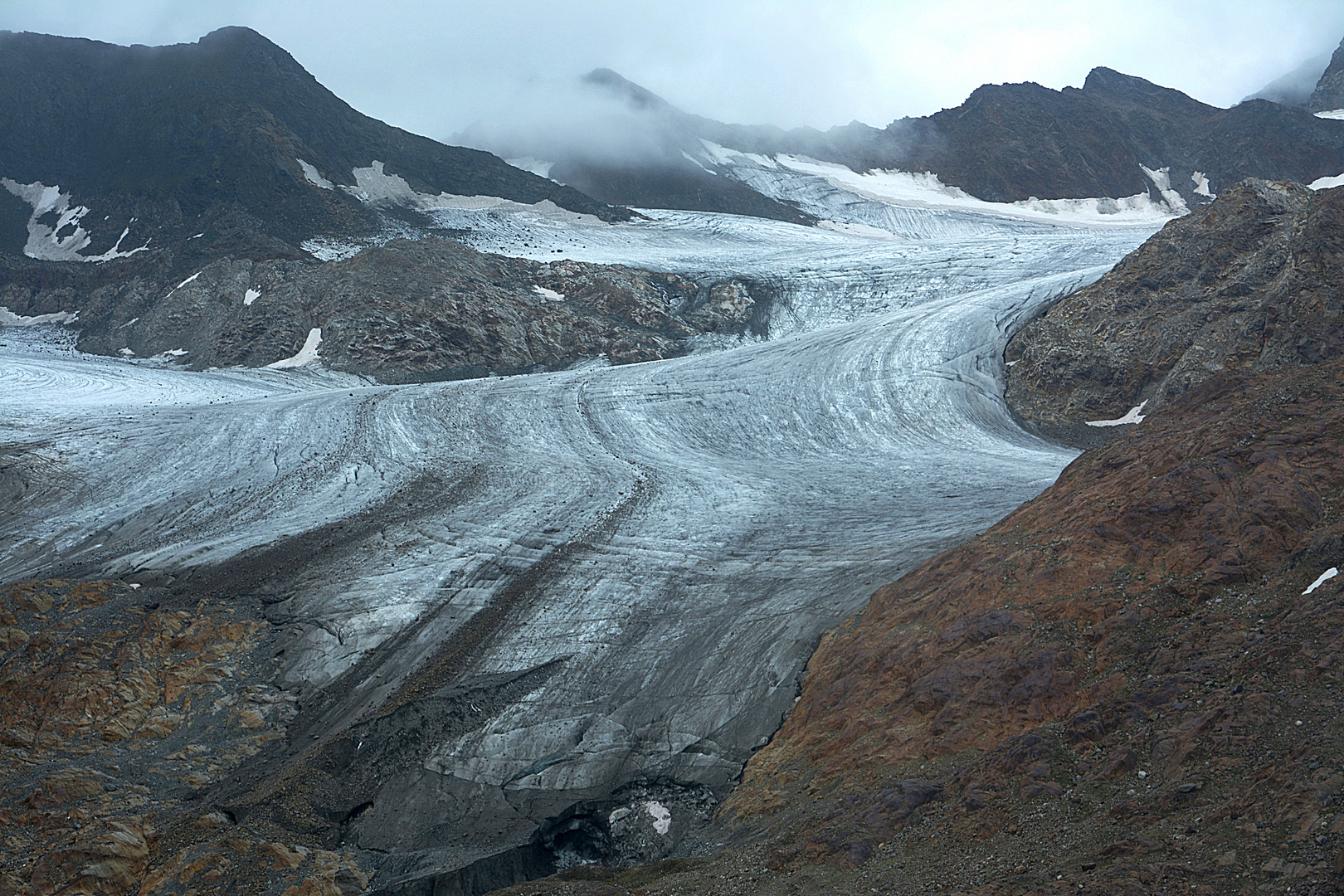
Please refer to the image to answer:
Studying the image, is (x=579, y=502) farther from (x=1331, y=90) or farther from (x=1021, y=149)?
(x=1331, y=90)

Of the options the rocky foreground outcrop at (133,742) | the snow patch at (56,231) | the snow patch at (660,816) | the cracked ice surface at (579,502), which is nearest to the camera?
the rocky foreground outcrop at (133,742)

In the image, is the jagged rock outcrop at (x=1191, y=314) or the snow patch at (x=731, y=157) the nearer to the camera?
the jagged rock outcrop at (x=1191, y=314)

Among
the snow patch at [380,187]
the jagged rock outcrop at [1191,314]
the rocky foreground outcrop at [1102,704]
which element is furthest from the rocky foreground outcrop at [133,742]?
the snow patch at [380,187]

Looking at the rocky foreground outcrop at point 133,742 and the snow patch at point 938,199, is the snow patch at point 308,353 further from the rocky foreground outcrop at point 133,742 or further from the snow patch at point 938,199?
the snow patch at point 938,199

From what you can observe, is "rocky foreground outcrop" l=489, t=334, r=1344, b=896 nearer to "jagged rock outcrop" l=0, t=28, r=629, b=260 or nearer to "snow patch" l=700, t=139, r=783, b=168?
"jagged rock outcrop" l=0, t=28, r=629, b=260

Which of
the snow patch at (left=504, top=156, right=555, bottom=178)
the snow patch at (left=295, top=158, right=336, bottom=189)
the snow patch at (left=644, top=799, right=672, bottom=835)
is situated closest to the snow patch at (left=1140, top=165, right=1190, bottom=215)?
the snow patch at (left=504, top=156, right=555, bottom=178)
